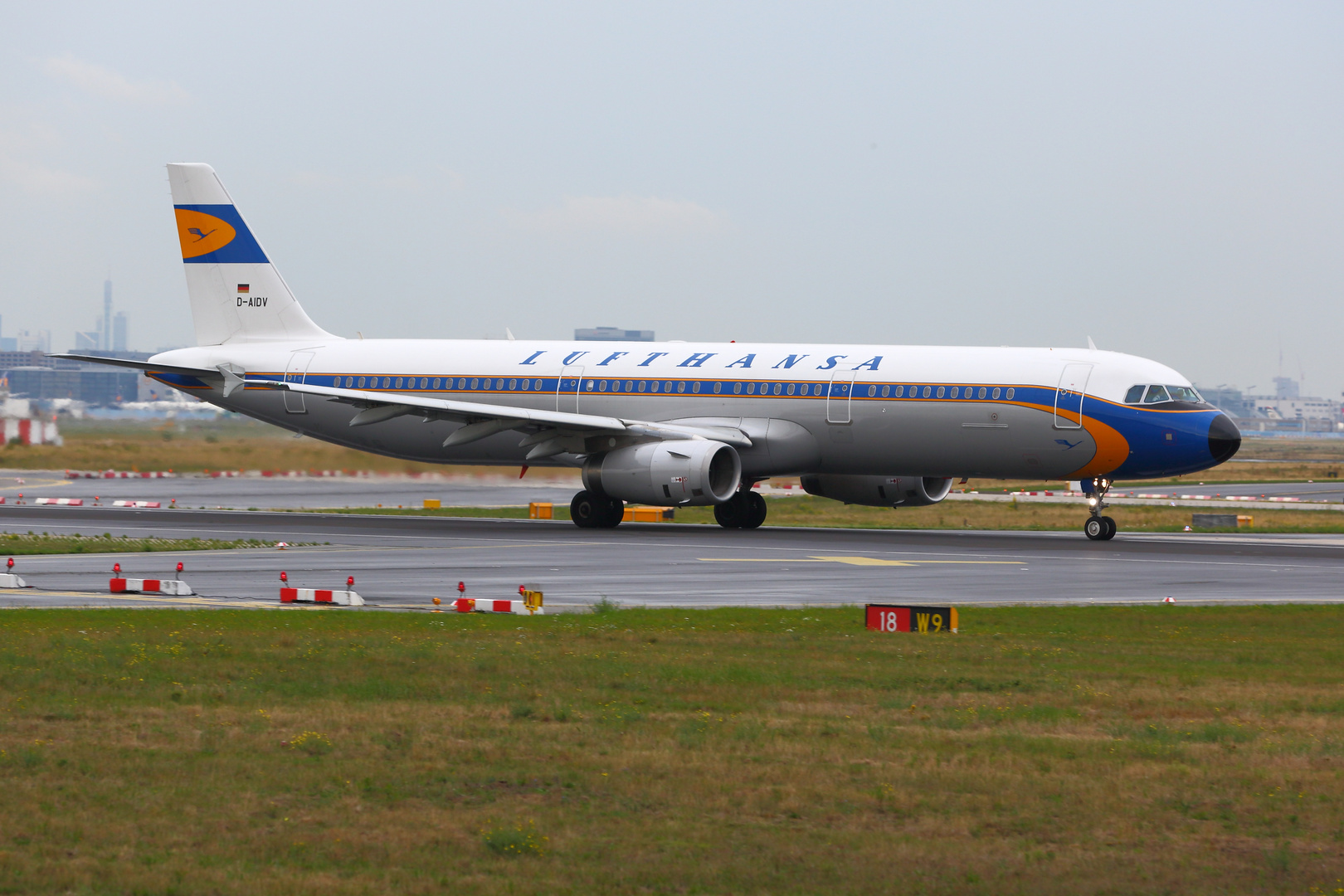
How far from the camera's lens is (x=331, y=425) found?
45750 millimetres

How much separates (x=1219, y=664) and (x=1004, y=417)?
20601mm

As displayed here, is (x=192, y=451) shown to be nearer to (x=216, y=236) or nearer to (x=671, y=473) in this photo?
(x=216, y=236)

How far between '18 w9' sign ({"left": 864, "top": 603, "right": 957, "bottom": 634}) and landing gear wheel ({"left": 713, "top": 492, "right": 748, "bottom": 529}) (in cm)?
2175

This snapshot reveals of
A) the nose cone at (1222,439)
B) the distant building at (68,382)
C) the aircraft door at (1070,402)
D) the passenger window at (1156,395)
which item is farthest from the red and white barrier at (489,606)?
the distant building at (68,382)

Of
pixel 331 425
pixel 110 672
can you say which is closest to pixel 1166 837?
pixel 110 672

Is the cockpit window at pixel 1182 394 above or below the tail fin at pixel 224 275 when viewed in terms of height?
below

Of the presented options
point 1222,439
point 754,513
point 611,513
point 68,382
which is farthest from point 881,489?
point 68,382

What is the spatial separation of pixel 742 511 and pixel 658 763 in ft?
100

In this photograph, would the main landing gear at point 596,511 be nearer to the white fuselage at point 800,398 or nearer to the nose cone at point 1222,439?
the white fuselage at point 800,398

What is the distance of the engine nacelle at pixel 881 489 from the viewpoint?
4272cm

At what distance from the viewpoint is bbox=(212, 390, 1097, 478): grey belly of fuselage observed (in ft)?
124

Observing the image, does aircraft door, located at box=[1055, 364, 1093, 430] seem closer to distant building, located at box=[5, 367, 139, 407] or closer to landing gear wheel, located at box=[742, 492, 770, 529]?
landing gear wheel, located at box=[742, 492, 770, 529]

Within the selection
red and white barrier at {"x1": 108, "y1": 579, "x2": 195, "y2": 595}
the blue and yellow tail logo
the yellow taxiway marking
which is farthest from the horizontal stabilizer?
the yellow taxiway marking

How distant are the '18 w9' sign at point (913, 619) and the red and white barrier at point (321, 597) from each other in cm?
764
